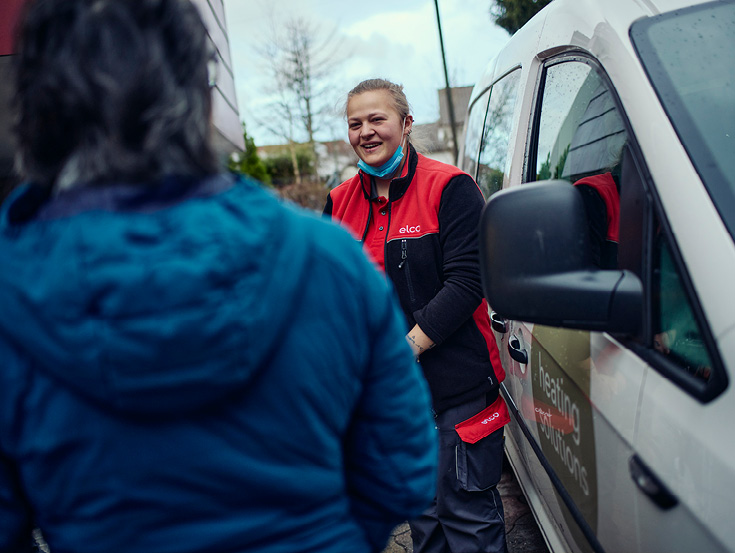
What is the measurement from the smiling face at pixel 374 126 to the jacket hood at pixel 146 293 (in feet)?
4.86

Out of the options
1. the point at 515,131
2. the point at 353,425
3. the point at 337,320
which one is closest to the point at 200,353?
the point at 337,320

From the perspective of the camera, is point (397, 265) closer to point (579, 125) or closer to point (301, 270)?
point (579, 125)

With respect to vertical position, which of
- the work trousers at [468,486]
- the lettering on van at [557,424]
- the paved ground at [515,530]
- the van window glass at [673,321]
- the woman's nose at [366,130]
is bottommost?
the paved ground at [515,530]

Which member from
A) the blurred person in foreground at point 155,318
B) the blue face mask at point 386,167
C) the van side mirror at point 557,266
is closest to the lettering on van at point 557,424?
the van side mirror at point 557,266

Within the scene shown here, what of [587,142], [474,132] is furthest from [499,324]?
[474,132]

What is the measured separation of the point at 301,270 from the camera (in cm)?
87

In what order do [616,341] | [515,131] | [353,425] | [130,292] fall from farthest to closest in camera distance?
[515,131] → [616,341] → [353,425] → [130,292]

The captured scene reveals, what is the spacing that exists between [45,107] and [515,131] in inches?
81.4

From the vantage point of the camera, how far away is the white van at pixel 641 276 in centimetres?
116

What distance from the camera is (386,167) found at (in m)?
2.28

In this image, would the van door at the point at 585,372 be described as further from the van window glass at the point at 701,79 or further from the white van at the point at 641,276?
the van window glass at the point at 701,79

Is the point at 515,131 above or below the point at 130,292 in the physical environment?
above

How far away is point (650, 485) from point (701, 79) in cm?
88

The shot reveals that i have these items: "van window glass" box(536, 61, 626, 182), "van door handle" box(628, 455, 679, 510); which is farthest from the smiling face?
"van door handle" box(628, 455, 679, 510)
